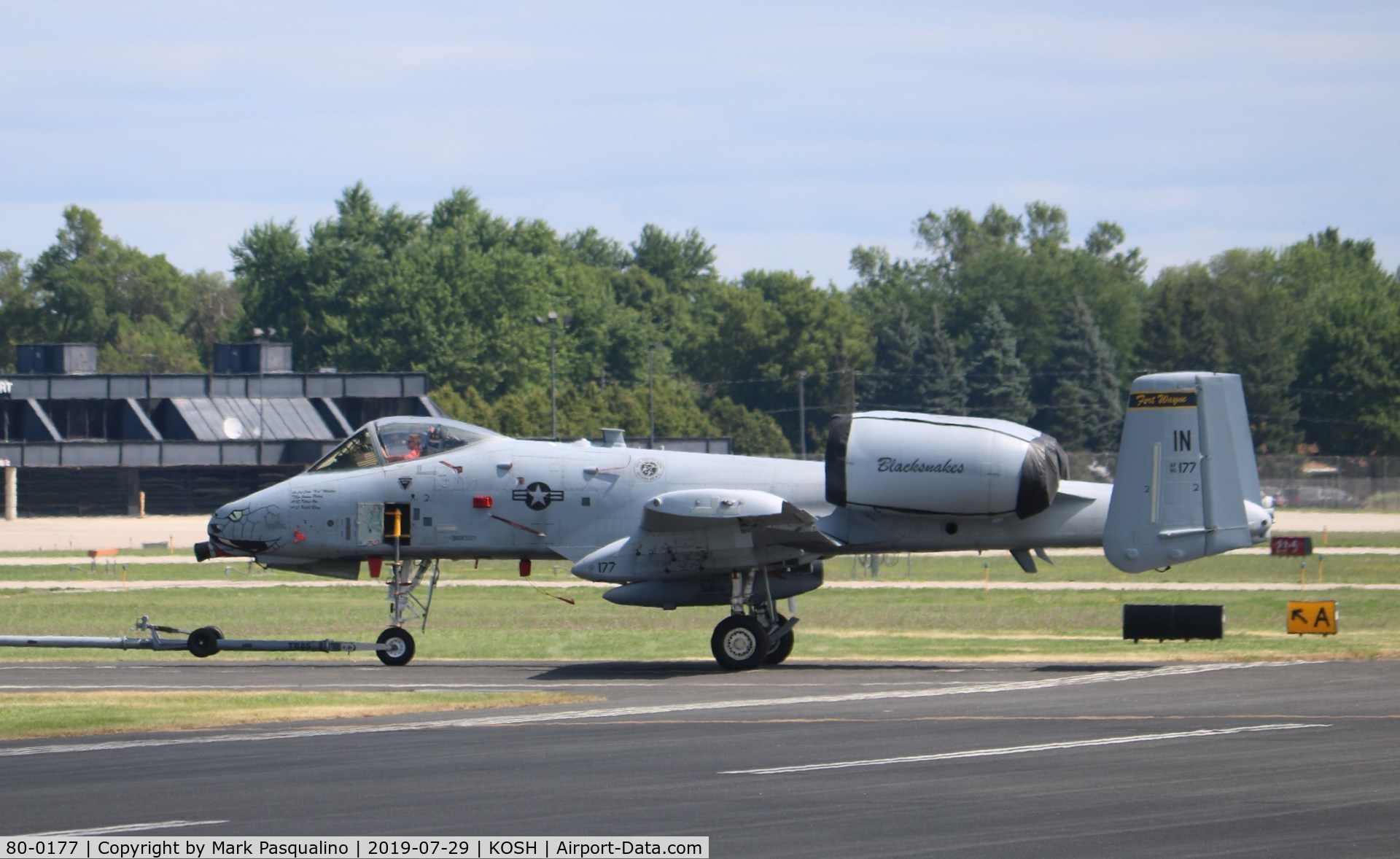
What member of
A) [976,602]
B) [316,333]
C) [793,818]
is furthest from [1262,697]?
[316,333]

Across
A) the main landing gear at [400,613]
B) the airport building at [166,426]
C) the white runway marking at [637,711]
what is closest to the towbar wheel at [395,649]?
the main landing gear at [400,613]

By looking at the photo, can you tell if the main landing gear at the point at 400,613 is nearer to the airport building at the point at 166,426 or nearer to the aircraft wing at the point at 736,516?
the aircraft wing at the point at 736,516

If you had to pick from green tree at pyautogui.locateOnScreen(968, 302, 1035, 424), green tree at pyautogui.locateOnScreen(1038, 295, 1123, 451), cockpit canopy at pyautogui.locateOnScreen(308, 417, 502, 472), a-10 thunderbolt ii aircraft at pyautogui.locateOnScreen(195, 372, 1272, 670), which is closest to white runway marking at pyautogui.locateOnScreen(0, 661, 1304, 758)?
a-10 thunderbolt ii aircraft at pyautogui.locateOnScreen(195, 372, 1272, 670)

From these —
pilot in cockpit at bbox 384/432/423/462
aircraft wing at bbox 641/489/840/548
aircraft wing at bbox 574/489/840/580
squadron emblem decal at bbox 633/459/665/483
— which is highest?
pilot in cockpit at bbox 384/432/423/462

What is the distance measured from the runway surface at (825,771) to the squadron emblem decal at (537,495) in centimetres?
360

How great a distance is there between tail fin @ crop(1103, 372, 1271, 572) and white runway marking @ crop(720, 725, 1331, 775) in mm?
6404

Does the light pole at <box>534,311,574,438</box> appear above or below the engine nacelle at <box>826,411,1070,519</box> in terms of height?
above

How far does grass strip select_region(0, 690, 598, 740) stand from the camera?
61.1ft

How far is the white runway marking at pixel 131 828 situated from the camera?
11945 mm

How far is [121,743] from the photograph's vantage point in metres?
17.2

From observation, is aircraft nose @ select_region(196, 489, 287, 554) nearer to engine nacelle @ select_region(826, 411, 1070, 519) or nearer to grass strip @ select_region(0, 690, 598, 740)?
grass strip @ select_region(0, 690, 598, 740)

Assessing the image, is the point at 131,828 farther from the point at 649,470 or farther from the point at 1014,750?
the point at 649,470

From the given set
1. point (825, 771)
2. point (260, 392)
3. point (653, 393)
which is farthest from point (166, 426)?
point (825, 771)

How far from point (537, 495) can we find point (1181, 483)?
8980 mm
